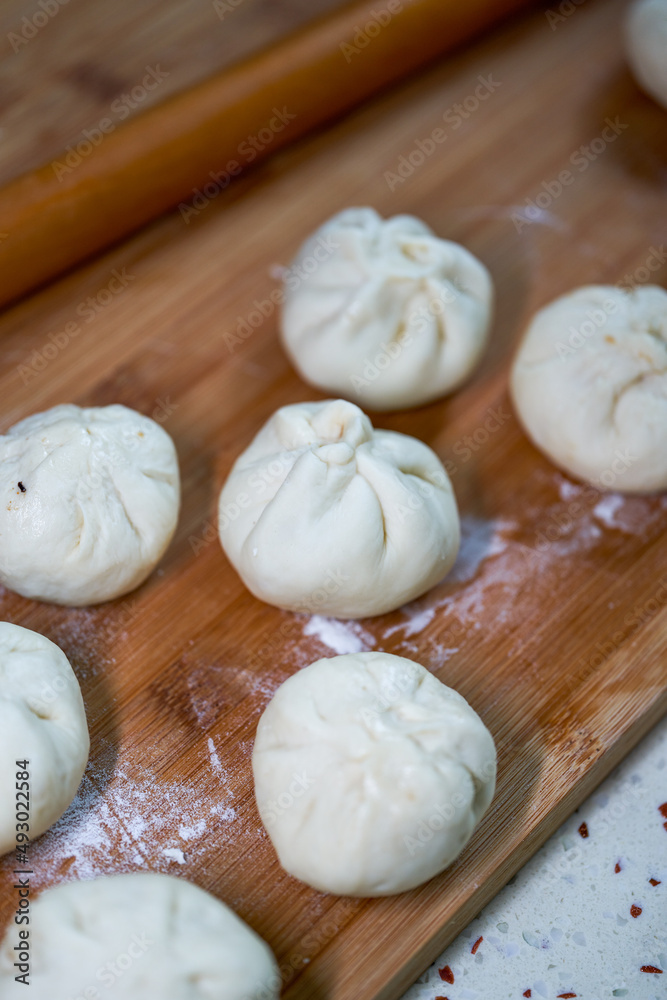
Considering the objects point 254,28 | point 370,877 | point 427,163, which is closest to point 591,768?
point 370,877

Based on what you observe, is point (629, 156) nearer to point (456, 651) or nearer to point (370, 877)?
point (456, 651)
